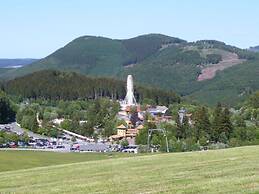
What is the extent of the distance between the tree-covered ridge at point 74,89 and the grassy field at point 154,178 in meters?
148

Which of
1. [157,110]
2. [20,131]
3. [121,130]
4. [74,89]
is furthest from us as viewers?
[74,89]

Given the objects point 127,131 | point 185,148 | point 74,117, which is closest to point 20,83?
point 74,117

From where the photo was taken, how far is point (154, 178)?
21.2 m

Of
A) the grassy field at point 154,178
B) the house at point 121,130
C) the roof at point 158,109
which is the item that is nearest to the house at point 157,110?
the roof at point 158,109

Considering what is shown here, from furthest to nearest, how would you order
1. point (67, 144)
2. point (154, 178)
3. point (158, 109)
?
point (158, 109) → point (67, 144) → point (154, 178)

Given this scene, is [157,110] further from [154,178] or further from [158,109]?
[154,178]

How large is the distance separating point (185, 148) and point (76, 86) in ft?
354

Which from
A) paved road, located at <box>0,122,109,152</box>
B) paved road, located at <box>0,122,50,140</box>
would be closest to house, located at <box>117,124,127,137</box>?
paved road, located at <box>0,122,109,152</box>

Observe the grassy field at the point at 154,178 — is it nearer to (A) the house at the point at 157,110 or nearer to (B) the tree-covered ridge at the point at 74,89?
(A) the house at the point at 157,110

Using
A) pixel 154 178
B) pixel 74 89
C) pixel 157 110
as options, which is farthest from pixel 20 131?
pixel 154 178

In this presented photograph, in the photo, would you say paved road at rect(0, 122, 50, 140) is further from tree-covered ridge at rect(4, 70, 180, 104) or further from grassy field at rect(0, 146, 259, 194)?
grassy field at rect(0, 146, 259, 194)

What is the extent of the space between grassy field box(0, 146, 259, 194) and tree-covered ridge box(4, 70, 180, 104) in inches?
5823

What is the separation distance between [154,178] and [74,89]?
160555 mm

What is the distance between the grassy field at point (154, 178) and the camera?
18.0 m
